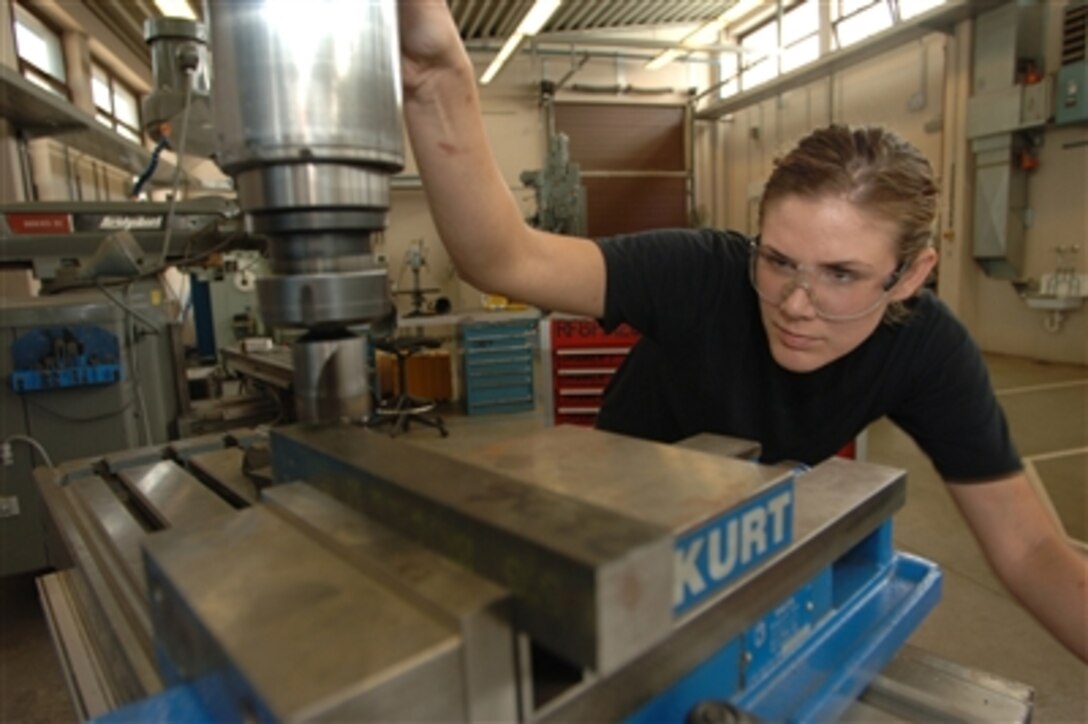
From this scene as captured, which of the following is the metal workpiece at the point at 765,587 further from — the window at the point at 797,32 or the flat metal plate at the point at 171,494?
the window at the point at 797,32

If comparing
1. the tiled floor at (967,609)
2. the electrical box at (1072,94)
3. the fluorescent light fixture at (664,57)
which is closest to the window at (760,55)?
the fluorescent light fixture at (664,57)

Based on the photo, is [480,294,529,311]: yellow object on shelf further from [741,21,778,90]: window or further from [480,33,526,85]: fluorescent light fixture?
[741,21,778,90]: window

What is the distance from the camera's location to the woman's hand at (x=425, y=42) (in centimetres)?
58

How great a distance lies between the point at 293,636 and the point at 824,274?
2.35 feet

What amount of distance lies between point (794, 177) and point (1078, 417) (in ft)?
10.3

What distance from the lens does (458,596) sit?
1.04ft

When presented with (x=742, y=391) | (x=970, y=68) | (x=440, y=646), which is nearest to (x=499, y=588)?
(x=440, y=646)

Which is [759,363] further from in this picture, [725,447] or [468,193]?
[468,193]

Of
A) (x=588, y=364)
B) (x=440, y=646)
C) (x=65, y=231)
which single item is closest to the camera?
(x=440, y=646)

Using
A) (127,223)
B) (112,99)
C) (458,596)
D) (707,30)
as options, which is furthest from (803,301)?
(112,99)

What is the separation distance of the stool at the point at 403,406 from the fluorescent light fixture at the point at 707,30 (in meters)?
3.70

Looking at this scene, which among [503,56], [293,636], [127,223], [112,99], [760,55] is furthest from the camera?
[760,55]

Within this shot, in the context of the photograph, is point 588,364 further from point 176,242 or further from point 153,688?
point 153,688

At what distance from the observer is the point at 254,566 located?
360mm
